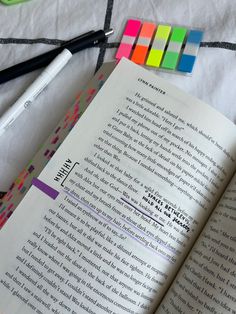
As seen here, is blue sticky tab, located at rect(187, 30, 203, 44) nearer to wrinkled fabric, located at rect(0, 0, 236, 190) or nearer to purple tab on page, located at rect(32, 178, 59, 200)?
wrinkled fabric, located at rect(0, 0, 236, 190)

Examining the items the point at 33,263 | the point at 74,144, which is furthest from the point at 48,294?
the point at 74,144

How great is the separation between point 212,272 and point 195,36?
249 mm

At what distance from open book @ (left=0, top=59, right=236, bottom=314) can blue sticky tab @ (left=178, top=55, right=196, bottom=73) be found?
0.06m

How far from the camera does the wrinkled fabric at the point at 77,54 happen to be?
0.45m

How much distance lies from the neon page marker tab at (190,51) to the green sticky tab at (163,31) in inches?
0.9

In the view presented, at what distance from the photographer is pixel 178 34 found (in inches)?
18.7

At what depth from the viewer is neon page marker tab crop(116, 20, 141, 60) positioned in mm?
474

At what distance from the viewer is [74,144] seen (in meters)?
0.40

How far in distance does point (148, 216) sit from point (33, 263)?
0.10m

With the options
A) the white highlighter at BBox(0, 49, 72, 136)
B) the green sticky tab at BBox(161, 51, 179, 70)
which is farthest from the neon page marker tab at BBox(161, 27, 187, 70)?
the white highlighter at BBox(0, 49, 72, 136)

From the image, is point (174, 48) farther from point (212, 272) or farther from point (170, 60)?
point (212, 272)

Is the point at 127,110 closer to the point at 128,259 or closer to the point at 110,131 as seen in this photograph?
the point at 110,131

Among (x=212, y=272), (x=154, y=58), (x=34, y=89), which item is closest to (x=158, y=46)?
(x=154, y=58)

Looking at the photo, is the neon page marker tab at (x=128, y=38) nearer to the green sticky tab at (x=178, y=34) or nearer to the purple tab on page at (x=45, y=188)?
the green sticky tab at (x=178, y=34)
